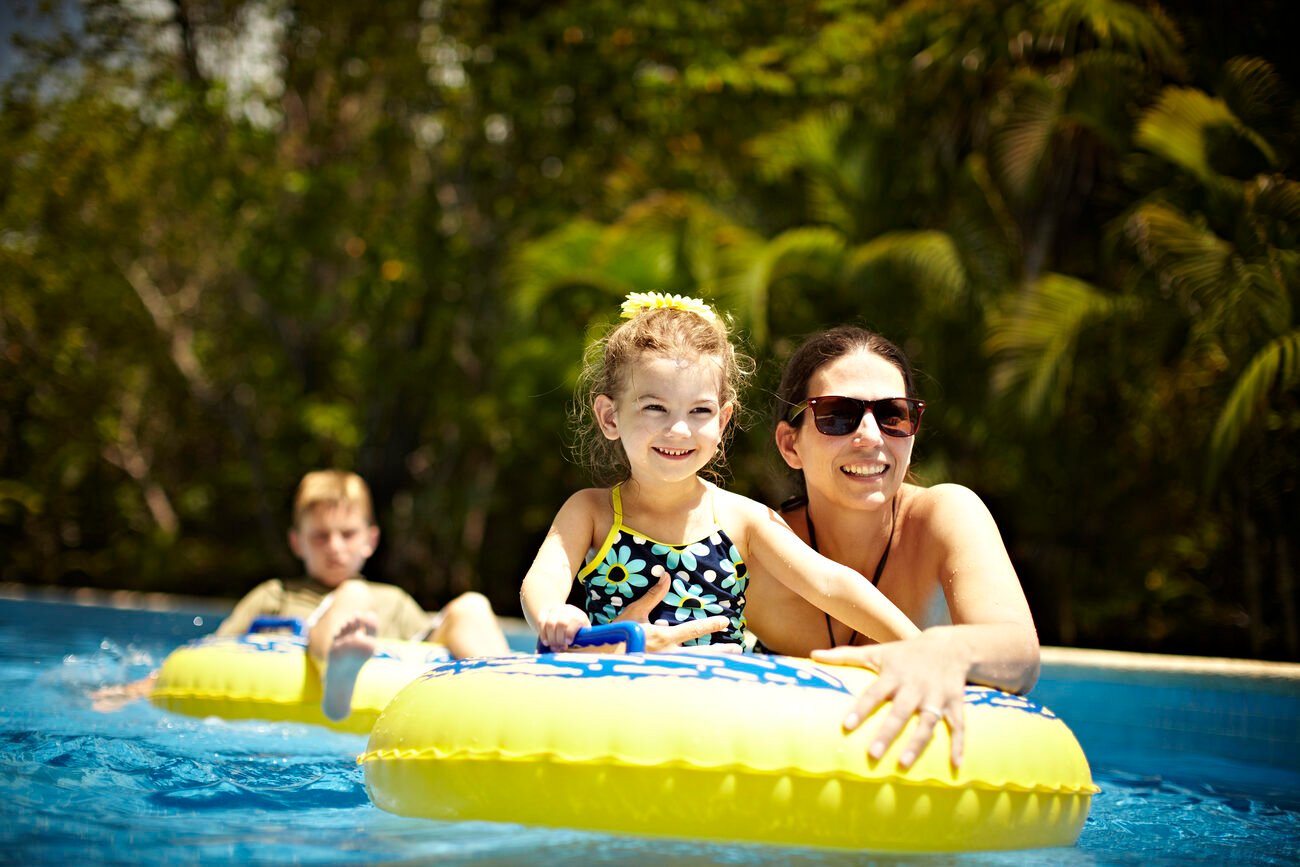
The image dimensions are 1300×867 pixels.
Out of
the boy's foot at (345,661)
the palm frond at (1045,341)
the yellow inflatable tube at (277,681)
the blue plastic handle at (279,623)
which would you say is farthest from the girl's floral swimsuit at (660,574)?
the palm frond at (1045,341)

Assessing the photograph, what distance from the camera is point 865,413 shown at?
3.65 metres

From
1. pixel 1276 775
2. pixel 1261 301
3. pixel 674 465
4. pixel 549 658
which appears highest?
pixel 1261 301

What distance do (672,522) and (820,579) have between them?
44 centimetres

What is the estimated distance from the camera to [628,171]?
12.8m

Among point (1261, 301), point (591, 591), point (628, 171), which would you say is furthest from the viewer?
point (628, 171)

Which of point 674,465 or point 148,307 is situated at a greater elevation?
point 148,307

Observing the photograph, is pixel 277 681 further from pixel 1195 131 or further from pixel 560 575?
pixel 1195 131

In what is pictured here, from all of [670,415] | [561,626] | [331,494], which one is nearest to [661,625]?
[561,626]

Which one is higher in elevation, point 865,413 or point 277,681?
point 865,413

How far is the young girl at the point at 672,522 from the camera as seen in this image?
→ 3416 millimetres

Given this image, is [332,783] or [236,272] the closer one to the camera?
[332,783]

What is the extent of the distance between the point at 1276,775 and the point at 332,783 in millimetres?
3951

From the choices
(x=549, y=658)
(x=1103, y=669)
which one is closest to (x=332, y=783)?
(x=549, y=658)

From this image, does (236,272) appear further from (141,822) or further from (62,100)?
(141,822)
